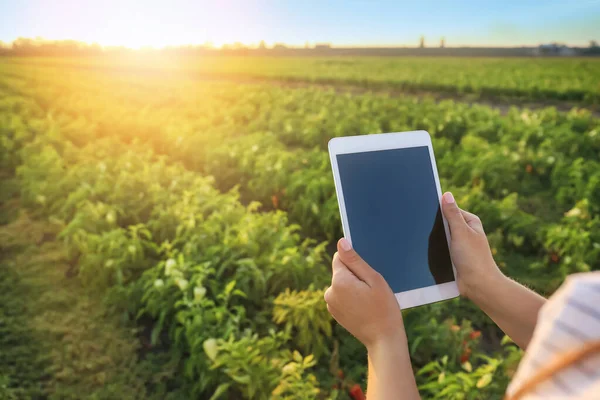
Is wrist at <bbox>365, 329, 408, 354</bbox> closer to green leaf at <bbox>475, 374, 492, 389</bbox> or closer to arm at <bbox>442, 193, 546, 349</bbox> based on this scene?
arm at <bbox>442, 193, 546, 349</bbox>

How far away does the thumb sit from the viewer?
134 cm

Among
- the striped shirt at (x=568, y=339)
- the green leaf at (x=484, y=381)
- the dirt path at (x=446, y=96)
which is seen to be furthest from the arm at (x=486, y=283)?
the dirt path at (x=446, y=96)

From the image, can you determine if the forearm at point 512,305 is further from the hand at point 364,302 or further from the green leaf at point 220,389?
the green leaf at point 220,389

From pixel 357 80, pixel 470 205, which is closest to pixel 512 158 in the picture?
pixel 470 205

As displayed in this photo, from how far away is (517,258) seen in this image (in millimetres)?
4465

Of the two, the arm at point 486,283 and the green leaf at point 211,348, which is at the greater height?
the arm at point 486,283

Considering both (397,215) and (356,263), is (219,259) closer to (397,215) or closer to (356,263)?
(397,215)

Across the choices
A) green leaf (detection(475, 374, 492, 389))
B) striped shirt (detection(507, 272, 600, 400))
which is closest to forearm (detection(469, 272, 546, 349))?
striped shirt (detection(507, 272, 600, 400))

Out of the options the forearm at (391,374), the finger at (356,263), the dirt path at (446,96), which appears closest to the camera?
the forearm at (391,374)

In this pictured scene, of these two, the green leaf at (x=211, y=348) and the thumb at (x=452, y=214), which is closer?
the thumb at (x=452, y=214)

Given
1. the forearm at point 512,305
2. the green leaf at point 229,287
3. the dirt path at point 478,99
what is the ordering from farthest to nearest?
the dirt path at point 478,99
the green leaf at point 229,287
the forearm at point 512,305

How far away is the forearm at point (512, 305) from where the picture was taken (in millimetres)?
1200

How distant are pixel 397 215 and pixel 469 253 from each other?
0.25 metres

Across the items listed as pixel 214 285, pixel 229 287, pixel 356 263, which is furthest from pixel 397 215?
pixel 214 285
